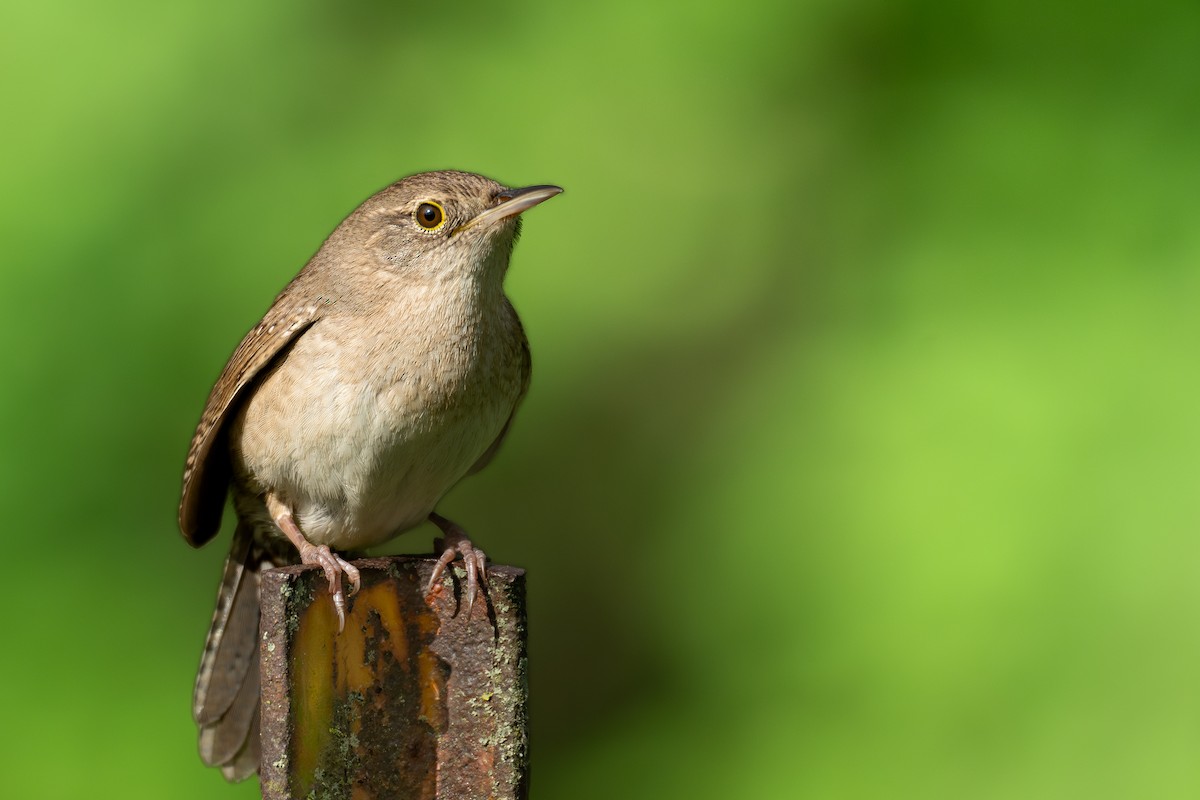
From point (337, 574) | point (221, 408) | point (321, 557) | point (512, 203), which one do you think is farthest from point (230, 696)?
point (512, 203)

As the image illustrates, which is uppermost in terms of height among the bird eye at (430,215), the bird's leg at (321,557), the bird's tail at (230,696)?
the bird eye at (430,215)

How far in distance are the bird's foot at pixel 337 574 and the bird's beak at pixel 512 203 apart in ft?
3.09

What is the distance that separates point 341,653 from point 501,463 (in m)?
2.46

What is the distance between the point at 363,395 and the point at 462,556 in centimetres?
73

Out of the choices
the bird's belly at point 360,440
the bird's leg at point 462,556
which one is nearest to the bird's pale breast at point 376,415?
the bird's belly at point 360,440

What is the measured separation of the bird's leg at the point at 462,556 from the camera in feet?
6.52

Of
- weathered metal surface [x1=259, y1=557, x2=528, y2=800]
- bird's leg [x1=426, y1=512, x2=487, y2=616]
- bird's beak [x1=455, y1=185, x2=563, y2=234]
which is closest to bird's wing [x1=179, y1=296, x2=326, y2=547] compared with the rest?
bird's beak [x1=455, y1=185, x2=563, y2=234]

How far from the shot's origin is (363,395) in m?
3.00

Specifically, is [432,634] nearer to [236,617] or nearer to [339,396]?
[339,396]

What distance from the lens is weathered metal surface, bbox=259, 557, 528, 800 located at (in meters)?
1.80

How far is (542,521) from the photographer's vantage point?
4.34 m

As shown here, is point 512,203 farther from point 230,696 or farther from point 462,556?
point 230,696

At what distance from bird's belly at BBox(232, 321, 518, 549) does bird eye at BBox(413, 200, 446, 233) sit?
0.43m

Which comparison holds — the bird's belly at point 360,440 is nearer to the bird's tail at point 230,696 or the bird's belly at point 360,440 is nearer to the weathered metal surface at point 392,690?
the bird's tail at point 230,696
